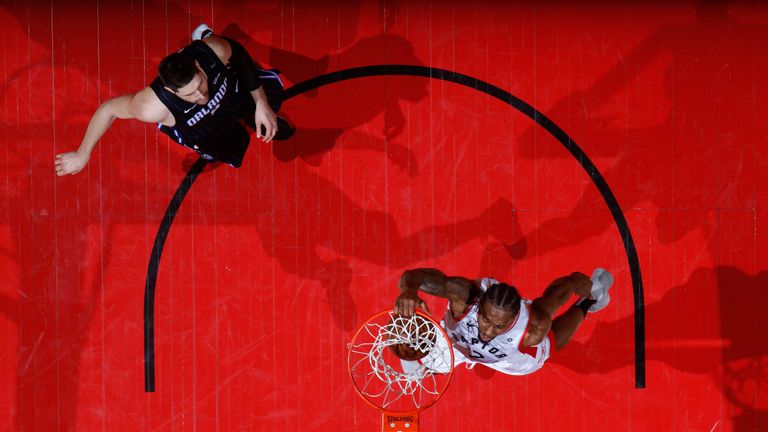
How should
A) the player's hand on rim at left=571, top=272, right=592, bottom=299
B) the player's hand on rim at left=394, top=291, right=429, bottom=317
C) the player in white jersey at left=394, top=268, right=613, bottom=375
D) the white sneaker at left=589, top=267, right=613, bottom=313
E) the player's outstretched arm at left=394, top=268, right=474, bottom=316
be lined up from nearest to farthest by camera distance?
the player's hand on rim at left=394, top=291, right=429, bottom=317
the player in white jersey at left=394, top=268, right=613, bottom=375
the player's outstretched arm at left=394, top=268, right=474, bottom=316
the player's hand on rim at left=571, top=272, right=592, bottom=299
the white sneaker at left=589, top=267, right=613, bottom=313

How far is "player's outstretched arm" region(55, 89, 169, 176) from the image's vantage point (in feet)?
13.0

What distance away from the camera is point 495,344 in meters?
4.05

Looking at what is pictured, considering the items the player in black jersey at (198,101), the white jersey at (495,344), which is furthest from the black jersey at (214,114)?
the white jersey at (495,344)

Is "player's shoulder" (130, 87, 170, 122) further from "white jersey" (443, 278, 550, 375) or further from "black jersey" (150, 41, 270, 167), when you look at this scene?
"white jersey" (443, 278, 550, 375)

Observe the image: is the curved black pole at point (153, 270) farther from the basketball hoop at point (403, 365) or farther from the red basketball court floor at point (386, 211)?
the basketball hoop at point (403, 365)

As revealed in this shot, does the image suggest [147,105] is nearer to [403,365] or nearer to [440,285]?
[440,285]

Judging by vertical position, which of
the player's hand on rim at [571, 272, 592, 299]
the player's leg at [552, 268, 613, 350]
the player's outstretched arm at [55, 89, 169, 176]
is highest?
→ the player's outstretched arm at [55, 89, 169, 176]

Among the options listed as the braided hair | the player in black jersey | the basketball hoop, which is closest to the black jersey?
the player in black jersey

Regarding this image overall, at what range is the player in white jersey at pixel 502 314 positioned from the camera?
12.0 ft

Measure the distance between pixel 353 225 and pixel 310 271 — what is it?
0.52 meters

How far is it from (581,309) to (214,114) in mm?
2981

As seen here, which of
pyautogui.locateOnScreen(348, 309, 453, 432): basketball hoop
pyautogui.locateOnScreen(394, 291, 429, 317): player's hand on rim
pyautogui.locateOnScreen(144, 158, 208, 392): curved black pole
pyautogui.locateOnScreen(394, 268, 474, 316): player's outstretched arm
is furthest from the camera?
pyautogui.locateOnScreen(144, 158, 208, 392): curved black pole

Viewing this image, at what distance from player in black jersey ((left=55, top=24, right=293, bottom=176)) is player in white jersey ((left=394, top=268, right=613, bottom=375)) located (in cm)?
143

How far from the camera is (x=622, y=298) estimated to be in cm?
504
